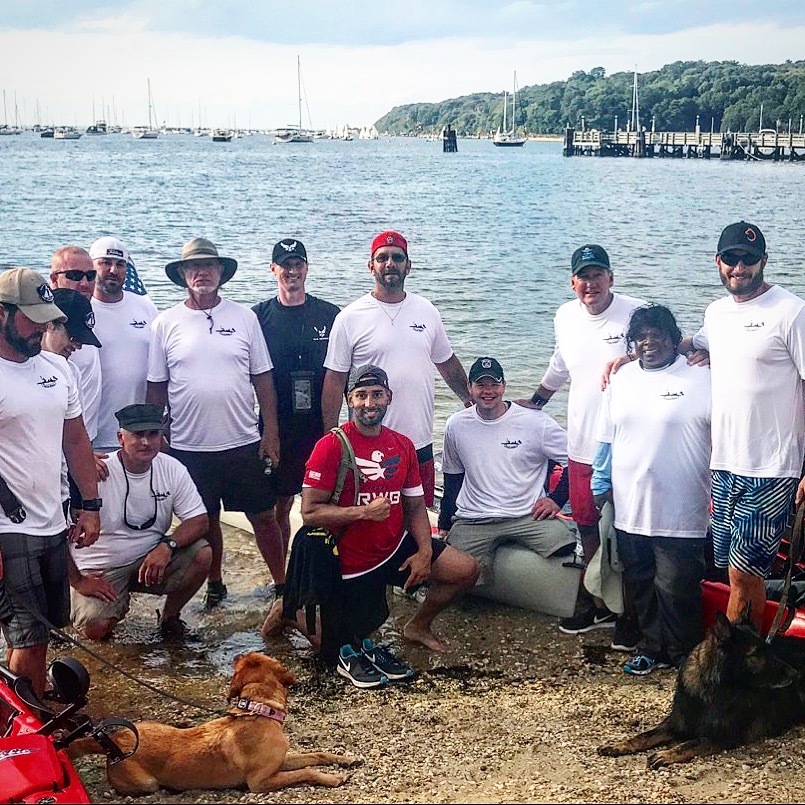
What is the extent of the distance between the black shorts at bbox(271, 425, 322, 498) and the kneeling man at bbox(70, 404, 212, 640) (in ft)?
2.79

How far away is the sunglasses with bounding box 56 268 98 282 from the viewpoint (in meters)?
6.23

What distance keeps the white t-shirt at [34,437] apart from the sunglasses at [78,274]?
1828mm

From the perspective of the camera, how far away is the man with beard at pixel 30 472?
427cm

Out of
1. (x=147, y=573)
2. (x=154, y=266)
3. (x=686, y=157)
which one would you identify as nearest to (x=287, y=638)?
(x=147, y=573)

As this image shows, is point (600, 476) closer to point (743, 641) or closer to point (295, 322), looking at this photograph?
point (743, 641)

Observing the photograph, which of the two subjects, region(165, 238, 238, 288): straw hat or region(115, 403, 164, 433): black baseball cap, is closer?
region(115, 403, 164, 433): black baseball cap

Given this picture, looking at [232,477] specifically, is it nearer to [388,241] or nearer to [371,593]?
[371,593]

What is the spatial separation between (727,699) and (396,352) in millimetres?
2631

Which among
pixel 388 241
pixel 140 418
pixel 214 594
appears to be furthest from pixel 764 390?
pixel 214 594

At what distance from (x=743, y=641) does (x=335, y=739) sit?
1789 mm

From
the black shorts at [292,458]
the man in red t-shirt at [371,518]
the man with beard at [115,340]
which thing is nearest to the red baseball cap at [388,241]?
the man in red t-shirt at [371,518]

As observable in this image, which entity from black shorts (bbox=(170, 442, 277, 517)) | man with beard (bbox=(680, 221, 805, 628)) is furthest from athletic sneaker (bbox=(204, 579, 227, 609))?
man with beard (bbox=(680, 221, 805, 628))

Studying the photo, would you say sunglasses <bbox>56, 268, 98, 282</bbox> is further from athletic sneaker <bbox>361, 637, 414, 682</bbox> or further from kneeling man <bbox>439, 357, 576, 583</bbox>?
athletic sneaker <bbox>361, 637, 414, 682</bbox>

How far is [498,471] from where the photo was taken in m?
6.11
